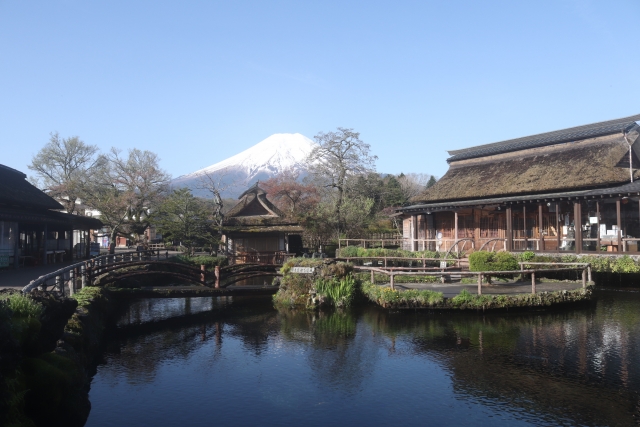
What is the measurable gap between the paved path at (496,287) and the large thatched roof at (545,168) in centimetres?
1008

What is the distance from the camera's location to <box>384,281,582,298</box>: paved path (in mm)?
17359

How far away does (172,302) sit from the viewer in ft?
71.2

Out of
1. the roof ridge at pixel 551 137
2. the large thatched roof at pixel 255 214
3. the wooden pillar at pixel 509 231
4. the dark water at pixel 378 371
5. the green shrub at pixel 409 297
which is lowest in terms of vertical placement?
the dark water at pixel 378 371

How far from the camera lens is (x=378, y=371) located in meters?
10.9

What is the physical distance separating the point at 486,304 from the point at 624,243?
1099cm

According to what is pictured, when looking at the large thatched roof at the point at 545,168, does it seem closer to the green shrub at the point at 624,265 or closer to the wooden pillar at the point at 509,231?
the wooden pillar at the point at 509,231

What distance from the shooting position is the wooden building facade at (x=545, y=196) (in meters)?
25.0

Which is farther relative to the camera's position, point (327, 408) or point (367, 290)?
point (367, 290)

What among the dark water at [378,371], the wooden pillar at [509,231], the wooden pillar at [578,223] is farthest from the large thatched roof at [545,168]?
the dark water at [378,371]

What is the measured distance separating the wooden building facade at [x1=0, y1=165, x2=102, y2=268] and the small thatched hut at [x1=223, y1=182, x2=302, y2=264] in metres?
9.41

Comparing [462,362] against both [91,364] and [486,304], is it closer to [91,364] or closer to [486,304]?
[486,304]

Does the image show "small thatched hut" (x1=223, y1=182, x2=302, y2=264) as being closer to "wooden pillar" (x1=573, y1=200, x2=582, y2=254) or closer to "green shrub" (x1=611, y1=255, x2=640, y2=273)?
"wooden pillar" (x1=573, y1=200, x2=582, y2=254)

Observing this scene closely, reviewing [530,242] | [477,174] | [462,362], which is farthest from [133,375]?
[477,174]

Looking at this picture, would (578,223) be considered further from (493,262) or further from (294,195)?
(294,195)
